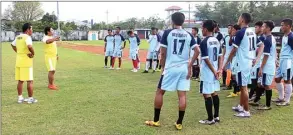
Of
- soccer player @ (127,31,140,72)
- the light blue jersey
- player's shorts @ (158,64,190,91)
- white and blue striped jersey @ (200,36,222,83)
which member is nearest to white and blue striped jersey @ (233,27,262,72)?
white and blue striped jersey @ (200,36,222,83)

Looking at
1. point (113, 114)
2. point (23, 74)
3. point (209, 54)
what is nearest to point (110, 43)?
point (23, 74)

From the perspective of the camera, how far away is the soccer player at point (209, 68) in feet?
19.1

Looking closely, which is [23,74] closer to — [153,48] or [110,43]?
[153,48]

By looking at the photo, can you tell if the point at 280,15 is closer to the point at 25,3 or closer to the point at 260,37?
the point at 260,37

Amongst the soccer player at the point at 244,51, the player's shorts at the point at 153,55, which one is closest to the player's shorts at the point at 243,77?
the soccer player at the point at 244,51

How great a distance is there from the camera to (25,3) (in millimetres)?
75000

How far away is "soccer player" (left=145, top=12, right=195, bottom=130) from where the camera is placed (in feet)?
18.0

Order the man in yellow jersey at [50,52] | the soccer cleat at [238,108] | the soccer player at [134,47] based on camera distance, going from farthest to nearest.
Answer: the soccer player at [134,47] → the man in yellow jersey at [50,52] → the soccer cleat at [238,108]

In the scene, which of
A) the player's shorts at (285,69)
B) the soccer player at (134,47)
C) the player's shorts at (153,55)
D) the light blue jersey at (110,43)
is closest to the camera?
the player's shorts at (285,69)

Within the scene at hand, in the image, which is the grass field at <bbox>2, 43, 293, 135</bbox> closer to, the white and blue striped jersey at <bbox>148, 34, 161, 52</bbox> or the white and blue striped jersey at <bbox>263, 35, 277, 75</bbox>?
the white and blue striped jersey at <bbox>263, 35, 277, 75</bbox>

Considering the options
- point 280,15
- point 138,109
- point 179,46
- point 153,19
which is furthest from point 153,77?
point 153,19

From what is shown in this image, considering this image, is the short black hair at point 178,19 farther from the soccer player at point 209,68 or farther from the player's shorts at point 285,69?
the player's shorts at point 285,69

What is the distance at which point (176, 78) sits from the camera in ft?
18.3

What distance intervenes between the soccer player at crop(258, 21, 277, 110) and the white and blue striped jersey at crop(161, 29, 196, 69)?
2.22 meters
